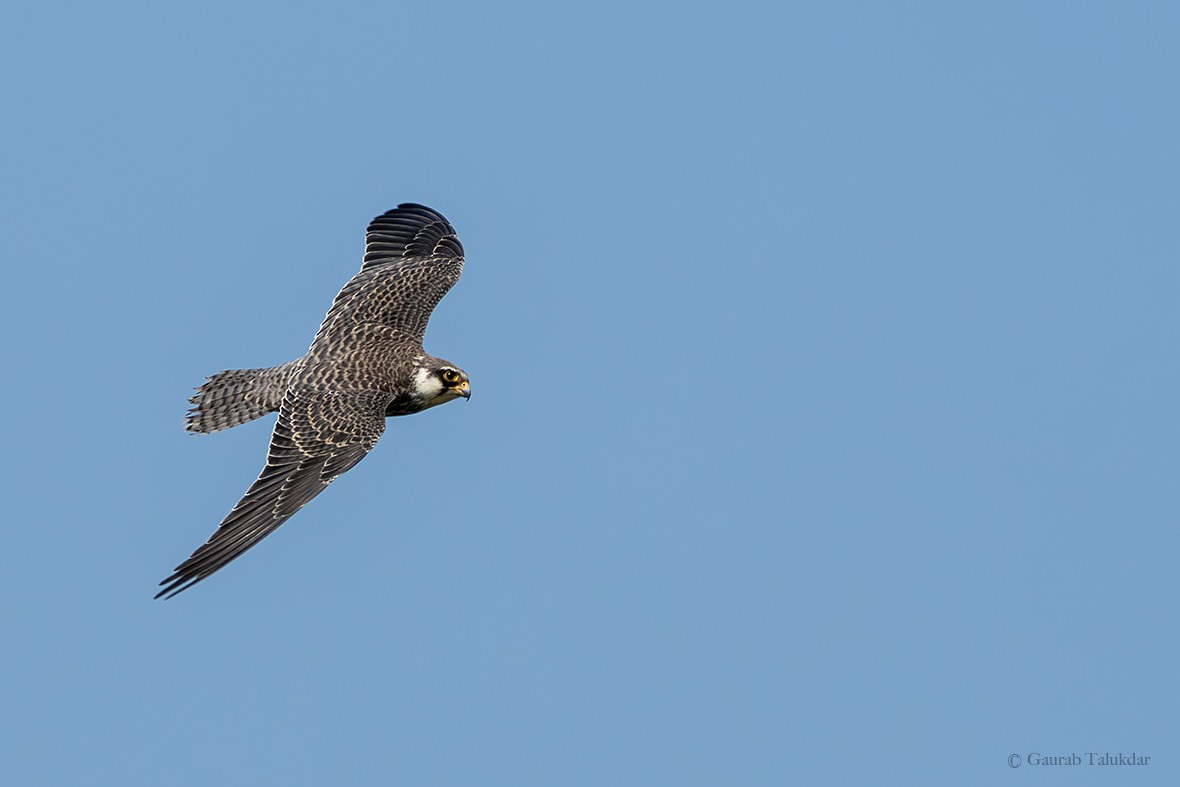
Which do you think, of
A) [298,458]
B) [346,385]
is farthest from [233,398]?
[298,458]

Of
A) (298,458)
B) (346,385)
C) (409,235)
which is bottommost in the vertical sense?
(298,458)

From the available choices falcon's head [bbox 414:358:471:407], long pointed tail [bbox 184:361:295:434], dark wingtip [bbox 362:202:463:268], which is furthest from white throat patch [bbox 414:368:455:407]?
dark wingtip [bbox 362:202:463:268]

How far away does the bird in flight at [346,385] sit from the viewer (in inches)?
627

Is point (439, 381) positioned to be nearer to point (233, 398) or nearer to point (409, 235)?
point (233, 398)

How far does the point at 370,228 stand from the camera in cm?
2062

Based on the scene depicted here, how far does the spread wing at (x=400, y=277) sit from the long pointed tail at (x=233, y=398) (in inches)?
24.3

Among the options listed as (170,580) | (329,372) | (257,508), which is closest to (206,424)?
(329,372)

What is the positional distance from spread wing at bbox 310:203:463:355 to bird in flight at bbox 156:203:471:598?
1 cm

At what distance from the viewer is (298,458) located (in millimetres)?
16594

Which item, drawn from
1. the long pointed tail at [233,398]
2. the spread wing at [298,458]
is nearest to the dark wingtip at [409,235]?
the long pointed tail at [233,398]

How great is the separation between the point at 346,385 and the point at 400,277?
2305 millimetres

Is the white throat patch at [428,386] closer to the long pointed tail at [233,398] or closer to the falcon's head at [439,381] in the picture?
the falcon's head at [439,381]

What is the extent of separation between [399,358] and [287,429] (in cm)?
180

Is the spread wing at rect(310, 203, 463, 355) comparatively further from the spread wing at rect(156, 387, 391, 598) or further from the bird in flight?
the spread wing at rect(156, 387, 391, 598)
